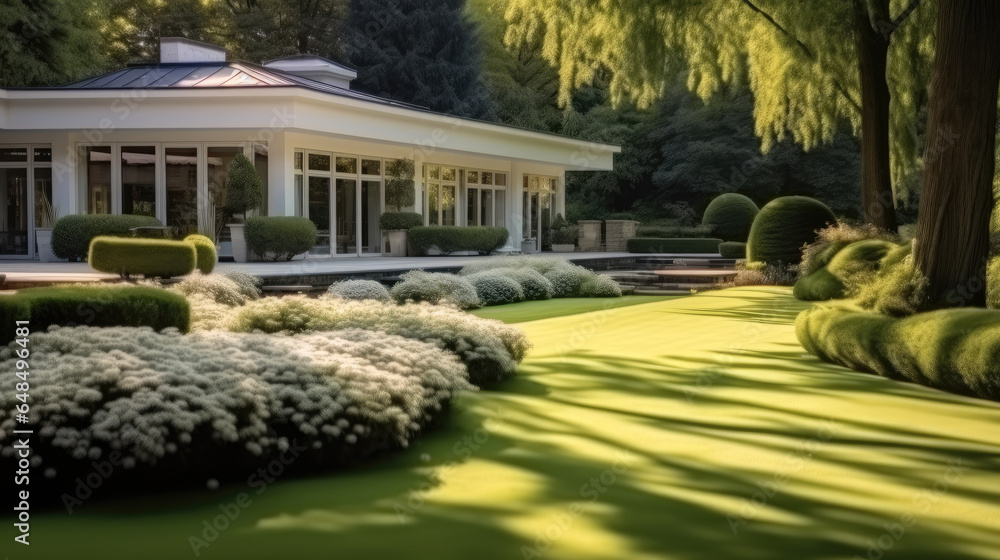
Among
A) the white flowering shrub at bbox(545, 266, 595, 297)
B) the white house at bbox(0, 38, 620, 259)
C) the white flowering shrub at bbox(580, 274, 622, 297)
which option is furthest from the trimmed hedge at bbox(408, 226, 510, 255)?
the white flowering shrub at bbox(580, 274, 622, 297)

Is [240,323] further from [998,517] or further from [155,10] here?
[155,10]

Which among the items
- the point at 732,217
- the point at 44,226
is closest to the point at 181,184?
the point at 44,226

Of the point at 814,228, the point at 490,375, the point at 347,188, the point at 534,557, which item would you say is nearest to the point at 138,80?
the point at 347,188

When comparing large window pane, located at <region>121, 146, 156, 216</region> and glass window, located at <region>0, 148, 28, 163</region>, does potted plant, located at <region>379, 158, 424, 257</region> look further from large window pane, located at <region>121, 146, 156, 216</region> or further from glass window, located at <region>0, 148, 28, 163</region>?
glass window, located at <region>0, 148, 28, 163</region>

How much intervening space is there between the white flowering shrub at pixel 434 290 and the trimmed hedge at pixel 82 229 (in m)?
7.96

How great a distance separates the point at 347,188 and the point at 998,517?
22623mm

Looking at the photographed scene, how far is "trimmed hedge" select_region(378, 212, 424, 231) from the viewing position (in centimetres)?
2705

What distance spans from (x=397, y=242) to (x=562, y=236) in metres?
11.4

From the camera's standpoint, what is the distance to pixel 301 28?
4703 cm

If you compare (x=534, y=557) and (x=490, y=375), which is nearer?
(x=534, y=557)

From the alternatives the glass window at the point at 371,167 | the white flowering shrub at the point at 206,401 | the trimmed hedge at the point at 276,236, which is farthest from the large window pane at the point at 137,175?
the white flowering shrub at the point at 206,401

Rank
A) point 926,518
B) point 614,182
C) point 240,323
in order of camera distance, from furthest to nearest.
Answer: point 614,182, point 240,323, point 926,518

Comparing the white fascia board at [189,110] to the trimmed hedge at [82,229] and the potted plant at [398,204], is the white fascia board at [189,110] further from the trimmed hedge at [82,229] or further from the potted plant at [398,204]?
the potted plant at [398,204]

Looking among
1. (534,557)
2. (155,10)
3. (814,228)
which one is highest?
(155,10)
